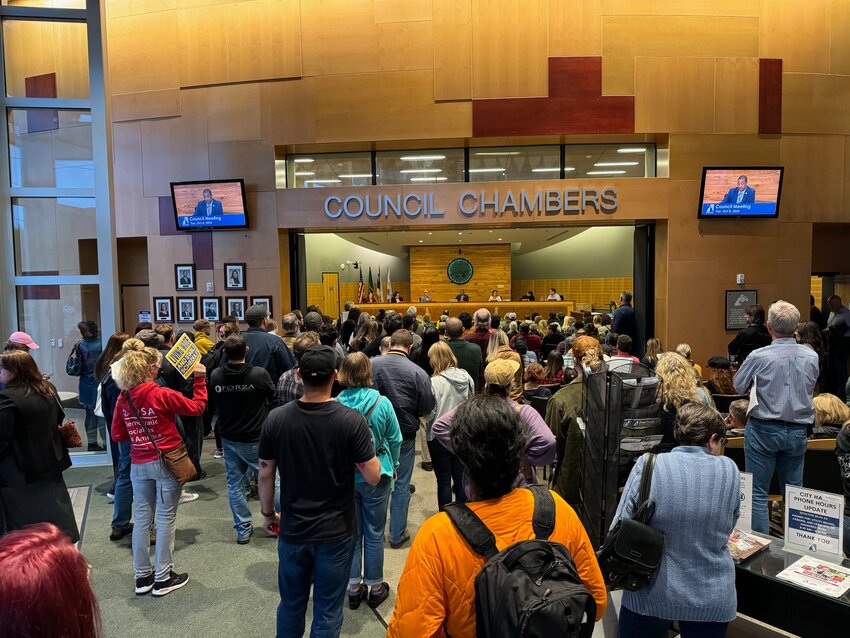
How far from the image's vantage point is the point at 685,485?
72.9 inches

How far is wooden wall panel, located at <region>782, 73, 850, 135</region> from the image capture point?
875 cm

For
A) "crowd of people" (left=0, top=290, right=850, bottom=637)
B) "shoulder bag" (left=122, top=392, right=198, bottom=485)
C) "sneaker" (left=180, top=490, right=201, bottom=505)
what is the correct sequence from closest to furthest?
"crowd of people" (left=0, top=290, right=850, bottom=637)
"shoulder bag" (left=122, top=392, right=198, bottom=485)
"sneaker" (left=180, top=490, right=201, bottom=505)

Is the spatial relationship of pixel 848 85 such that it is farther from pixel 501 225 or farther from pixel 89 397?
pixel 89 397

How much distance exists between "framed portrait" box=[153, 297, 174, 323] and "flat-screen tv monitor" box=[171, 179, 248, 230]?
145 cm

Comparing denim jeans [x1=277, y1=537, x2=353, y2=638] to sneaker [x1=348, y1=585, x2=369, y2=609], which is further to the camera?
sneaker [x1=348, y1=585, x2=369, y2=609]

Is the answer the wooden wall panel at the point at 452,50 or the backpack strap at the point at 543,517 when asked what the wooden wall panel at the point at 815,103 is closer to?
the wooden wall panel at the point at 452,50

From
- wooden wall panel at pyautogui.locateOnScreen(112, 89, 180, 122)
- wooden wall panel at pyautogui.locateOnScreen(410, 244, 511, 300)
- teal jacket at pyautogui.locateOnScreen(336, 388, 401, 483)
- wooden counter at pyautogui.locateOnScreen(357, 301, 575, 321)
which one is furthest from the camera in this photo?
wooden wall panel at pyautogui.locateOnScreen(410, 244, 511, 300)

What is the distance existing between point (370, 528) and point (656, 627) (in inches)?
65.9

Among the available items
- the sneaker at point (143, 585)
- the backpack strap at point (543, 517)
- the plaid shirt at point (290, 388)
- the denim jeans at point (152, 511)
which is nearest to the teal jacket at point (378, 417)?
the plaid shirt at point (290, 388)

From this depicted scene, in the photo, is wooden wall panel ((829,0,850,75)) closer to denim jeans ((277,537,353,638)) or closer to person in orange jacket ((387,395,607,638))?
person in orange jacket ((387,395,607,638))

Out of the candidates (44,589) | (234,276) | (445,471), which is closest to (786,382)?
(445,471)

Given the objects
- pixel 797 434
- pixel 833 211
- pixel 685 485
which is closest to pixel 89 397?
pixel 685 485

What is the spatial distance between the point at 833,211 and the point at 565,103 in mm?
5149

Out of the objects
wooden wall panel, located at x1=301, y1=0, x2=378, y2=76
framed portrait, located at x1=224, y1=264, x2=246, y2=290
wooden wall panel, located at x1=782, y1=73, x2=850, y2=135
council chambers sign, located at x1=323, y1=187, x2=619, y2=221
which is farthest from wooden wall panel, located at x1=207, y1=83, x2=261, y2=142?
wooden wall panel, located at x1=782, y1=73, x2=850, y2=135
